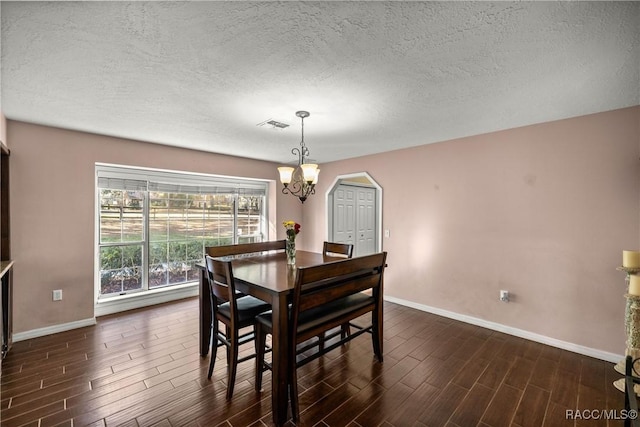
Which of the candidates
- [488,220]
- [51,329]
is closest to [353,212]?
[488,220]

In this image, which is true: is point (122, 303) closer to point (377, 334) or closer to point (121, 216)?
point (121, 216)

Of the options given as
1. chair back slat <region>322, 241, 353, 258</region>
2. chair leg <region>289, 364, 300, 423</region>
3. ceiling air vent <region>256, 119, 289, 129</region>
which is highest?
ceiling air vent <region>256, 119, 289, 129</region>

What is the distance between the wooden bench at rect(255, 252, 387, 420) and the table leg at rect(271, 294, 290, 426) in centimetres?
5

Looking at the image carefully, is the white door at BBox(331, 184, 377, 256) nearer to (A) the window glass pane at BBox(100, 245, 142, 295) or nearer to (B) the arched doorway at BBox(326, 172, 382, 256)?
(B) the arched doorway at BBox(326, 172, 382, 256)

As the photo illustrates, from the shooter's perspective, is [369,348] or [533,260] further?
[533,260]

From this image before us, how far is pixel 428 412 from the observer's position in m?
1.88

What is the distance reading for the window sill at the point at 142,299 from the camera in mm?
3617

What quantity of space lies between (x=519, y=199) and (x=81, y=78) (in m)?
4.12

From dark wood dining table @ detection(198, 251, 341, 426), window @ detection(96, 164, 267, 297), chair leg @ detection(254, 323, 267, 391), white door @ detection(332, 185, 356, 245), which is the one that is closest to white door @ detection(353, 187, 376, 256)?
white door @ detection(332, 185, 356, 245)

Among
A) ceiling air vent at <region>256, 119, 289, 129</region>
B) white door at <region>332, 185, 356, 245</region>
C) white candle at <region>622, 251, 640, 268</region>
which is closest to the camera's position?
white candle at <region>622, 251, 640, 268</region>

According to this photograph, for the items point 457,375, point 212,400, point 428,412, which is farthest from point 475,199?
point 212,400

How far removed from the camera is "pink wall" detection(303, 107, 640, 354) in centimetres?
253

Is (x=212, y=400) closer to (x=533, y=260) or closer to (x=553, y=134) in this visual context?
(x=533, y=260)

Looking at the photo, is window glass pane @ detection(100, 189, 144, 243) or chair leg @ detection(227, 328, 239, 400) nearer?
chair leg @ detection(227, 328, 239, 400)
